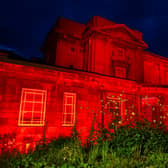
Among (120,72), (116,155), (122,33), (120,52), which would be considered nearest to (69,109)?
(116,155)

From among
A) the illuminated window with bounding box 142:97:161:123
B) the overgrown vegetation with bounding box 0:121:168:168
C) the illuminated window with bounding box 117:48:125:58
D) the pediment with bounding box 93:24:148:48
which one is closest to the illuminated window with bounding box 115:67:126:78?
the illuminated window with bounding box 117:48:125:58

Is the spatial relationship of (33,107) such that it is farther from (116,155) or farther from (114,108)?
(114,108)

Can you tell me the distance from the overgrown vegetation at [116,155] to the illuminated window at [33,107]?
2.46m

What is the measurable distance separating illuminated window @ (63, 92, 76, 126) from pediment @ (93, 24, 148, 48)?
360 inches

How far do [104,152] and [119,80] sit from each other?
7114 millimetres

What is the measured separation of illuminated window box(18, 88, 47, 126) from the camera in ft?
26.3

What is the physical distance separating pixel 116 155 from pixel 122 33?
1511 centimetres

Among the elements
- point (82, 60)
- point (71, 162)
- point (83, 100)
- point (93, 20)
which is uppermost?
point (93, 20)

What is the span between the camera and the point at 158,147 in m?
5.22

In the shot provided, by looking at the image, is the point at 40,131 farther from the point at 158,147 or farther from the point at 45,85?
the point at 158,147

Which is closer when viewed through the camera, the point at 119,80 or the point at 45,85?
the point at 45,85

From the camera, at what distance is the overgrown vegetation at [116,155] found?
402 cm

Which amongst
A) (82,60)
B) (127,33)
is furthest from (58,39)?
(127,33)

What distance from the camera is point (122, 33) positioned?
16.9 m
